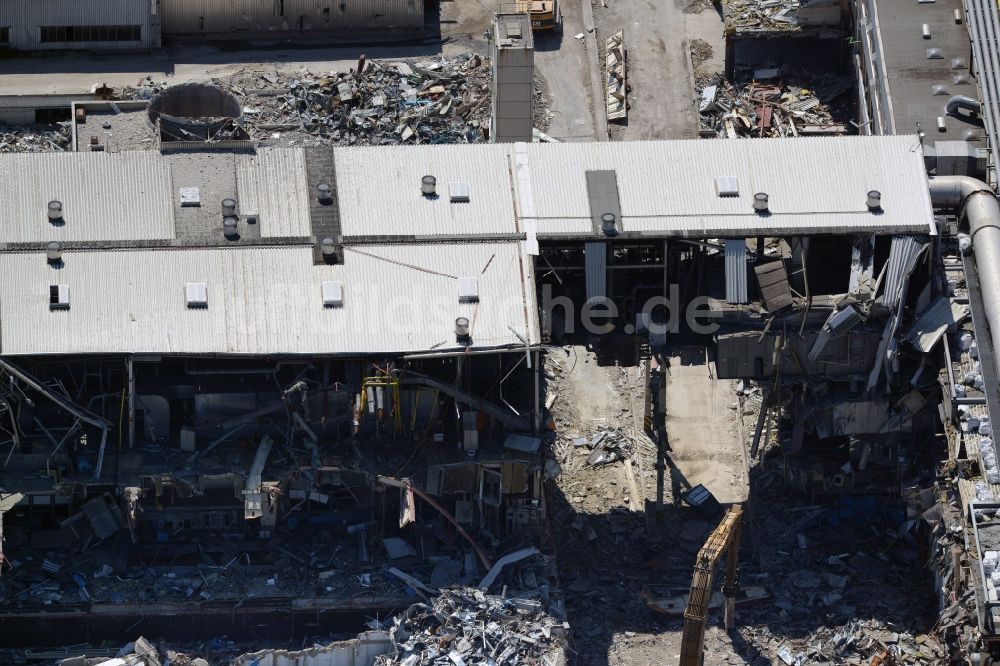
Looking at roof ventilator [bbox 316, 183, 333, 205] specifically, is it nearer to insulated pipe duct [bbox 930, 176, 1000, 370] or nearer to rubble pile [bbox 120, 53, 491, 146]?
rubble pile [bbox 120, 53, 491, 146]

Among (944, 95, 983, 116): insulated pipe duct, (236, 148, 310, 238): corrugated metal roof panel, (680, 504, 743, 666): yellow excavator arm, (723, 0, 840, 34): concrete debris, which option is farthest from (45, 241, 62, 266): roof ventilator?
(944, 95, 983, 116): insulated pipe duct

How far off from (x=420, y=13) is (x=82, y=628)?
4030 cm

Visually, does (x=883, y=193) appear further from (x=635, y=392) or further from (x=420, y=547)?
(x=420, y=547)

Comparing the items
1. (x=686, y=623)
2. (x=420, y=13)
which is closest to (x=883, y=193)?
(x=686, y=623)

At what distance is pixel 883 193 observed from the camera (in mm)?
122938

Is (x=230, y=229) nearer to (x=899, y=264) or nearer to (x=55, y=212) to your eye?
(x=55, y=212)

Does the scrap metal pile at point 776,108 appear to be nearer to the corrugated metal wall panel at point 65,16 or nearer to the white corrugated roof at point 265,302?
the white corrugated roof at point 265,302

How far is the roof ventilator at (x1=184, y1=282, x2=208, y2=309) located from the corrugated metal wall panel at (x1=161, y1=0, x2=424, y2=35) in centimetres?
2793

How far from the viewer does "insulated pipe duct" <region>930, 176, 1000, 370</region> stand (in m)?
121

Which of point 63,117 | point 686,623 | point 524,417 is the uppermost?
point 63,117

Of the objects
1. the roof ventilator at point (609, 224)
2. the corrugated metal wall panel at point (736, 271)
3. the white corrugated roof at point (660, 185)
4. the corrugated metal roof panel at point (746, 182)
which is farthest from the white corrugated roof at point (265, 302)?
the corrugated metal wall panel at point (736, 271)

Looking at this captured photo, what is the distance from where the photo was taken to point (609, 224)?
120812 mm

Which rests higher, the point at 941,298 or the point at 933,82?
the point at 933,82

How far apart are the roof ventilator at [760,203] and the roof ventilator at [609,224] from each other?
628cm
